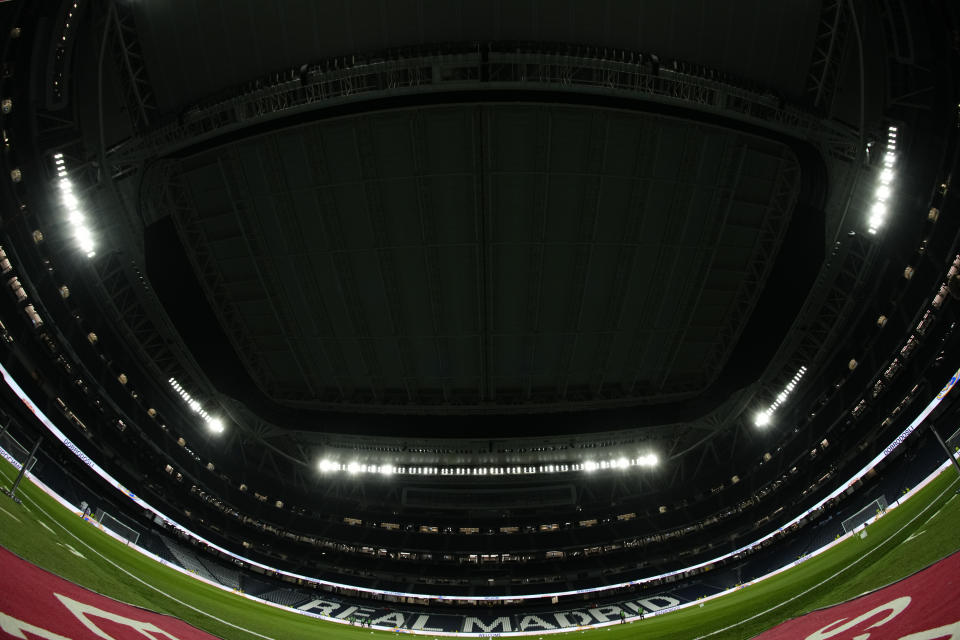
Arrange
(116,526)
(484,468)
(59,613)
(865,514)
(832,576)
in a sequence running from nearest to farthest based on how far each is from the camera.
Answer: (59,613)
(832,576)
(865,514)
(116,526)
(484,468)

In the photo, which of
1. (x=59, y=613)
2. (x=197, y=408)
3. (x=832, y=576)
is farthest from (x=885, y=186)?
(x=197, y=408)

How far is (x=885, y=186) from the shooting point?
20.1 meters

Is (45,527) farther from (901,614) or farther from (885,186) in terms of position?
(885,186)

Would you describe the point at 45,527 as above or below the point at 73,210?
below

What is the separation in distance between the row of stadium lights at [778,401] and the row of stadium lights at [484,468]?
23.7 ft

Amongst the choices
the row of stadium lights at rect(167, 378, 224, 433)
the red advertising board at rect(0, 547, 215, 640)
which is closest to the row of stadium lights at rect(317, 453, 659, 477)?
the row of stadium lights at rect(167, 378, 224, 433)

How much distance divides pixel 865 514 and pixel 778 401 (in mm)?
7691

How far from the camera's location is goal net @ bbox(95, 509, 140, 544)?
23.5 metres

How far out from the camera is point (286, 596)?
30.5 meters

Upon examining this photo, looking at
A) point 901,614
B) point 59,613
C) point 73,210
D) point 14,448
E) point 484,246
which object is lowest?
point 901,614

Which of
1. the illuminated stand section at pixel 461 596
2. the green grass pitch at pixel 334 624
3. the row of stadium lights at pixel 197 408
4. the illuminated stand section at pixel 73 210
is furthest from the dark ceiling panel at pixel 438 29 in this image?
the green grass pitch at pixel 334 624

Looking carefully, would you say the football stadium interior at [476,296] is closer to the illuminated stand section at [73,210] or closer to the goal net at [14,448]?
the illuminated stand section at [73,210]

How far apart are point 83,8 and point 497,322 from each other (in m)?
22.8

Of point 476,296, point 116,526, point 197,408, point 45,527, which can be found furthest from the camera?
point 197,408
